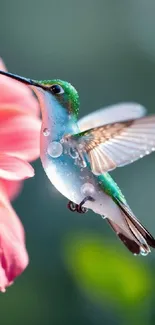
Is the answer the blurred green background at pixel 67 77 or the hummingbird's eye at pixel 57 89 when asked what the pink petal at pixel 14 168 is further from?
the blurred green background at pixel 67 77

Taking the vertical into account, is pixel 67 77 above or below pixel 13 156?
above

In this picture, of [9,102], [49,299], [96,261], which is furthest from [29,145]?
[49,299]

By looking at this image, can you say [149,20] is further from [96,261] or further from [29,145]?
[29,145]

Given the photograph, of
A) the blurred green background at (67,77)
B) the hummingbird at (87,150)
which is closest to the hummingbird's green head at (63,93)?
the hummingbird at (87,150)

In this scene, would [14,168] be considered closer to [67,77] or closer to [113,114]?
[113,114]

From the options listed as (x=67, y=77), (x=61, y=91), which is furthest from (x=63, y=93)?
(x=67, y=77)

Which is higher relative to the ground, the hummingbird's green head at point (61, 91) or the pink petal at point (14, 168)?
the hummingbird's green head at point (61, 91)

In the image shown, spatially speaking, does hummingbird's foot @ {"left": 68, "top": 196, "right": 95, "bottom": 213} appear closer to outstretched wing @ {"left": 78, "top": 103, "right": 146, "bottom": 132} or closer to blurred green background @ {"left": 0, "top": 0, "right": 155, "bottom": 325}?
outstretched wing @ {"left": 78, "top": 103, "right": 146, "bottom": 132}
